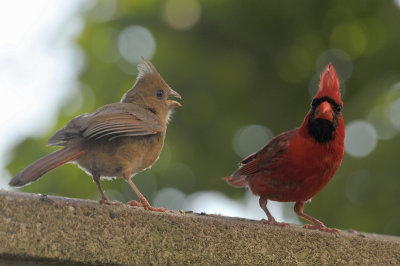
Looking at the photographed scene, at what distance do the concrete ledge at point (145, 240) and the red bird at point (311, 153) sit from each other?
0.32 meters

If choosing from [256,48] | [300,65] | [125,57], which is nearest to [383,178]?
[300,65]

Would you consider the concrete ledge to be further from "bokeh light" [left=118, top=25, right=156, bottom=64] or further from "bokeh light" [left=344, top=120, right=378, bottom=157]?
"bokeh light" [left=118, top=25, right=156, bottom=64]

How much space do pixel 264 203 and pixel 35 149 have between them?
5293 mm

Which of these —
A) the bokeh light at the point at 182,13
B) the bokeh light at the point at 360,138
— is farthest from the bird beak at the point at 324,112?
the bokeh light at the point at 182,13

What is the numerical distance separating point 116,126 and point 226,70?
5.82m

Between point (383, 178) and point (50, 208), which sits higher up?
point (50, 208)

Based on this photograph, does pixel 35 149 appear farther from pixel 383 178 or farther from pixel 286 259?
pixel 286 259

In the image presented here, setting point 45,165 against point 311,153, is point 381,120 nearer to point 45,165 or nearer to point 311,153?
point 311,153

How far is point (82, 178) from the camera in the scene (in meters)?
7.42

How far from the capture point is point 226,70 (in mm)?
7965

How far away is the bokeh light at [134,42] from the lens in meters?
7.64

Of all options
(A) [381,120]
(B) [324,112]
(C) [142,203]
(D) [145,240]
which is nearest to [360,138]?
(A) [381,120]

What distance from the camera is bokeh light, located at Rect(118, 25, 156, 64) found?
7637mm

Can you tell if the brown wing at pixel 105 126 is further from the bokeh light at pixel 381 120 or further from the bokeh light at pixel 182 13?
the bokeh light at pixel 182 13
